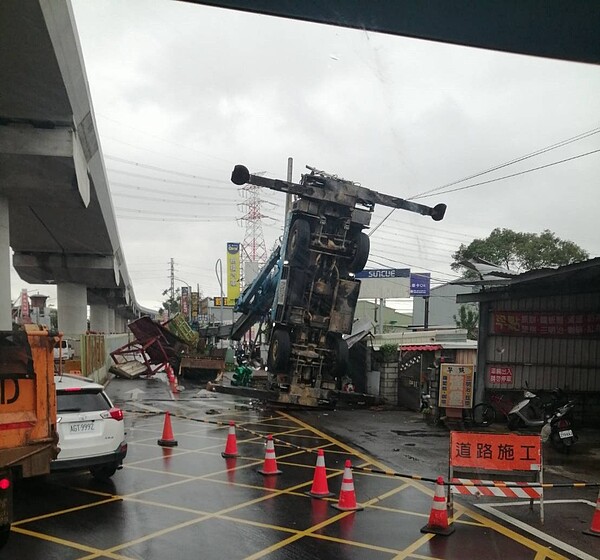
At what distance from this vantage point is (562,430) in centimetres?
1136

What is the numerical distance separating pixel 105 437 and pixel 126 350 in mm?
22773

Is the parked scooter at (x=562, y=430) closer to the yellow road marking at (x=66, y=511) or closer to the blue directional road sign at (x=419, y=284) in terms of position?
the yellow road marking at (x=66, y=511)

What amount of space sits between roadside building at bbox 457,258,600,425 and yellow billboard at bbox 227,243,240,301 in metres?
37.2

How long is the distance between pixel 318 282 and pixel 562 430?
292 inches

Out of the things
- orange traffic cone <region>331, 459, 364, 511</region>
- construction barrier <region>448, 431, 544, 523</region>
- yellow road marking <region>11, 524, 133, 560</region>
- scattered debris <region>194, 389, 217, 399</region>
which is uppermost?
construction barrier <region>448, 431, 544, 523</region>

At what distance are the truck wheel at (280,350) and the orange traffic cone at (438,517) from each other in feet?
32.3

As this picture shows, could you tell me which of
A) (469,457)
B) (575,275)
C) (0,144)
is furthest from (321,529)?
(0,144)

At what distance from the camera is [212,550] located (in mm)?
5863

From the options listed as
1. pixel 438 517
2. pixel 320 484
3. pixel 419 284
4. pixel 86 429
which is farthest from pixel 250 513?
pixel 419 284

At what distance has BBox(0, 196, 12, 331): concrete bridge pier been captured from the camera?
13344 mm

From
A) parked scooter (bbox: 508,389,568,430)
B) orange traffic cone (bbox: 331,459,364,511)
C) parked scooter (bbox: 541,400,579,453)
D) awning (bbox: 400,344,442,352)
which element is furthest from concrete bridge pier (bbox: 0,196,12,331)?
parked scooter (bbox: 541,400,579,453)

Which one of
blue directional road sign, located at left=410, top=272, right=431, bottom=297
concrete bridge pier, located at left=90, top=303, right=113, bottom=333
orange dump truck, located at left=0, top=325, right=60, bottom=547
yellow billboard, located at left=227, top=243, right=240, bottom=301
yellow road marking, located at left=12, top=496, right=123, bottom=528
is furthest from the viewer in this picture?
concrete bridge pier, located at left=90, top=303, right=113, bottom=333

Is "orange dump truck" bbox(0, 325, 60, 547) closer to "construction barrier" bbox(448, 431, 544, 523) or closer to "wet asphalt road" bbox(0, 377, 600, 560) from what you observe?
"wet asphalt road" bbox(0, 377, 600, 560)

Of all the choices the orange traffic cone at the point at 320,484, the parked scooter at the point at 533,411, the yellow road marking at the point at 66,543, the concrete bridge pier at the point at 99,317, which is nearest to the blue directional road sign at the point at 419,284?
the parked scooter at the point at 533,411
